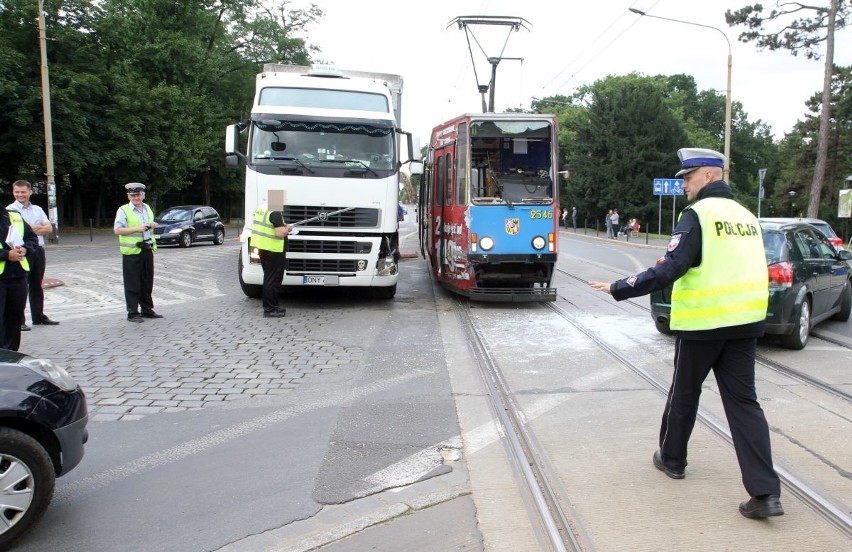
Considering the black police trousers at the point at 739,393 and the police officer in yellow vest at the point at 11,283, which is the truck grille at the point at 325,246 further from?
the black police trousers at the point at 739,393

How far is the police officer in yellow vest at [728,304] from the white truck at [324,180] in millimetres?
7196

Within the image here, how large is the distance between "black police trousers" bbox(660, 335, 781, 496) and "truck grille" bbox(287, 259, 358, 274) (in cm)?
728

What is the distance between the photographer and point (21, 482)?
3.46m

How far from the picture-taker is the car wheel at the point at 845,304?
994cm

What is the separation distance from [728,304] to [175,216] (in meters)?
26.3

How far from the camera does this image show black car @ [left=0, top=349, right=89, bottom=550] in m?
3.41

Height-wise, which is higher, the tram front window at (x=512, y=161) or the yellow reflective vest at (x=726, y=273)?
the tram front window at (x=512, y=161)

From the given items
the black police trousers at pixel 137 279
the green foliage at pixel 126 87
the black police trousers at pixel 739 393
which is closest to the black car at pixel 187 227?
Answer: the green foliage at pixel 126 87

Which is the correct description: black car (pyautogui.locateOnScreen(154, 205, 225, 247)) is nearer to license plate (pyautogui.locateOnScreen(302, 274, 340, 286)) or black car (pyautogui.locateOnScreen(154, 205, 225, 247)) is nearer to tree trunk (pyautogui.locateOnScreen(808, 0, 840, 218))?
license plate (pyautogui.locateOnScreen(302, 274, 340, 286))

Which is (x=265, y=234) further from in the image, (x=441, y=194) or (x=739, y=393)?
(x=739, y=393)

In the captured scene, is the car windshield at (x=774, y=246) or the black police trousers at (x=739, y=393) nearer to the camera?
the black police trousers at (x=739, y=393)

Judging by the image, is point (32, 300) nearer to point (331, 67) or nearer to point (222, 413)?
point (222, 413)

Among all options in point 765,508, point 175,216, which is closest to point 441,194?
point 765,508

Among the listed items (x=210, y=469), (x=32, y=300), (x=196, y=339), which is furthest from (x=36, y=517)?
(x=32, y=300)
